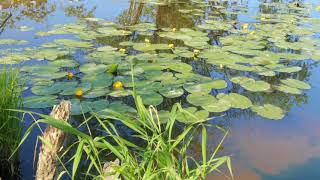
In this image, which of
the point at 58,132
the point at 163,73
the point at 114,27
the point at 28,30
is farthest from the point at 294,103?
the point at 28,30

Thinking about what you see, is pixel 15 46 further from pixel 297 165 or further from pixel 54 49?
pixel 297 165

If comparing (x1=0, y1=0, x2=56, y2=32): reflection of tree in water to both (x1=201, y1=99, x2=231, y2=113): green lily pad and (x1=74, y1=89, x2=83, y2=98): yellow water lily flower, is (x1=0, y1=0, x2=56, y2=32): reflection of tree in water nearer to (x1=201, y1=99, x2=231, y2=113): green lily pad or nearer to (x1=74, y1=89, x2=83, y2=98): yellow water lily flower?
(x1=74, y1=89, x2=83, y2=98): yellow water lily flower

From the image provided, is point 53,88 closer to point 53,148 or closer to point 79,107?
point 79,107

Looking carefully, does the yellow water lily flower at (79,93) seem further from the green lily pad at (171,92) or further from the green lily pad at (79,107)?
the green lily pad at (171,92)

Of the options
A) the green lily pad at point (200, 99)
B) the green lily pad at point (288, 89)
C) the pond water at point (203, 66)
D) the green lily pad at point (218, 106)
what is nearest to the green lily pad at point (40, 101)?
the pond water at point (203, 66)

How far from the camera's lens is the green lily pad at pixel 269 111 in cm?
303

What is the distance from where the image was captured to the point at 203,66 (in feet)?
12.8

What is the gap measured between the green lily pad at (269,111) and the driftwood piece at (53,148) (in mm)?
1713

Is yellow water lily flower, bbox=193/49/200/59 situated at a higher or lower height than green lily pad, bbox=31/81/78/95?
higher

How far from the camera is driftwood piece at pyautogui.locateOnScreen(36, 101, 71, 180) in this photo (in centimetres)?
179

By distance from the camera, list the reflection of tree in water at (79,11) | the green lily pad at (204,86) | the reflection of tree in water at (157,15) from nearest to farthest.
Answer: the green lily pad at (204,86) → the reflection of tree in water at (157,15) → the reflection of tree in water at (79,11)

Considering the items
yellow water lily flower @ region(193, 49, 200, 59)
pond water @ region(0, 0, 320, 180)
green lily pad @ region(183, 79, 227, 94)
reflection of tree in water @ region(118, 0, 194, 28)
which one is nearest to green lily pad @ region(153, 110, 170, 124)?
pond water @ region(0, 0, 320, 180)

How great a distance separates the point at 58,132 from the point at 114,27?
3401 mm

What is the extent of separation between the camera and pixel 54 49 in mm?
4055
